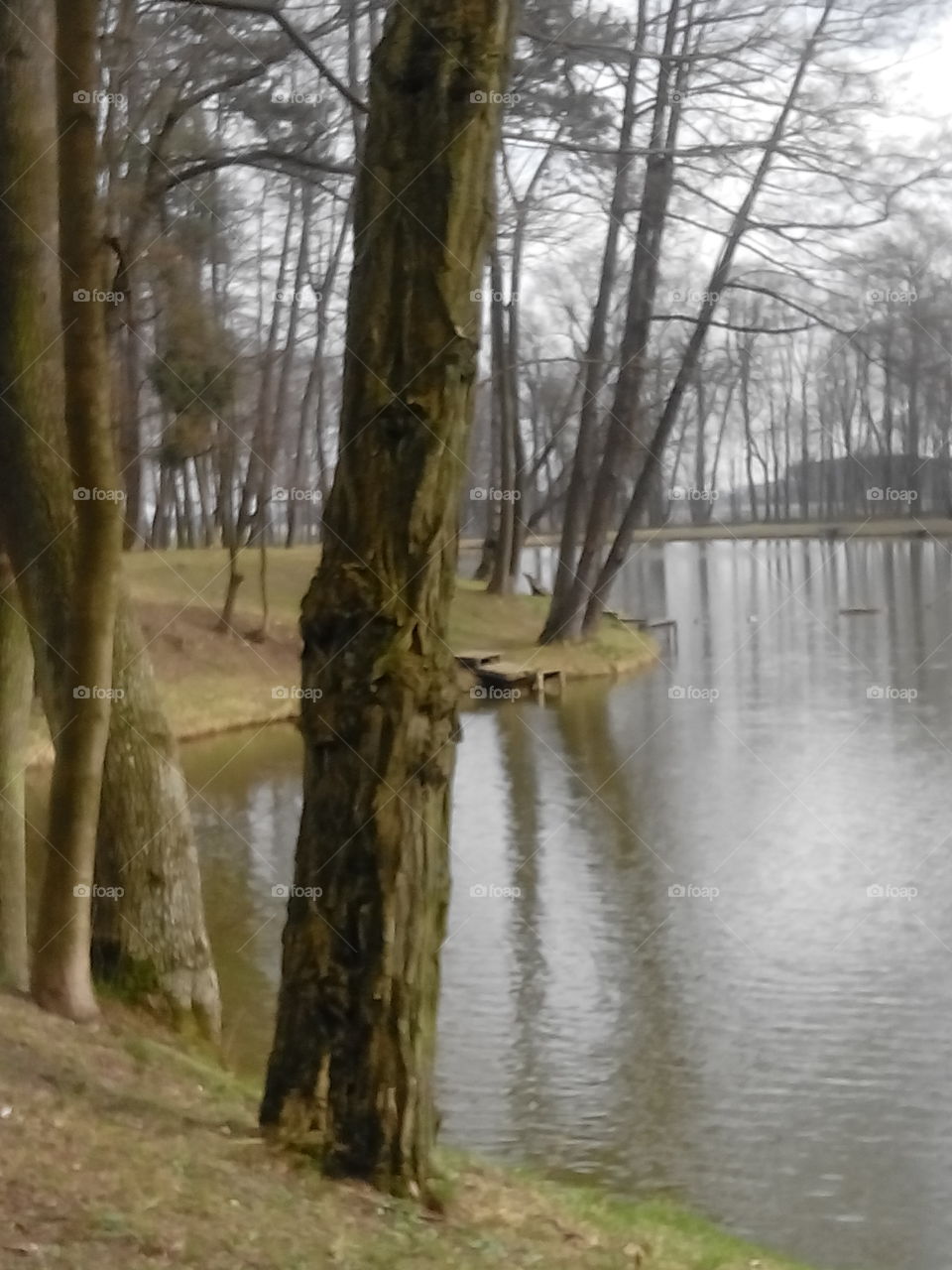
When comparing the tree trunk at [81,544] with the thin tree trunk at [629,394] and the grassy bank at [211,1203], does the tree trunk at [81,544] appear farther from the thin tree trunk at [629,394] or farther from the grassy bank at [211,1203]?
the thin tree trunk at [629,394]

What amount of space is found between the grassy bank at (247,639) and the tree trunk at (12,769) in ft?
25.9

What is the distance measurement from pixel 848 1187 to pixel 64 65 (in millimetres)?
4517

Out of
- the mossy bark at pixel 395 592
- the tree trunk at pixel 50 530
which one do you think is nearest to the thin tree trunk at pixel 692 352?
the tree trunk at pixel 50 530

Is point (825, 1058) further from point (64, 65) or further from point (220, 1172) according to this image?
point (64, 65)

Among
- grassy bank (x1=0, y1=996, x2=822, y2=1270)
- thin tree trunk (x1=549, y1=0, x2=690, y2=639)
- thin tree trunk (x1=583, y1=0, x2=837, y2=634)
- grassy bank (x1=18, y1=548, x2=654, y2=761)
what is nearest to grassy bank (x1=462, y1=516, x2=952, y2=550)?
thin tree trunk (x1=583, y1=0, x2=837, y2=634)

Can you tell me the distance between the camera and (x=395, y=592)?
12.2ft

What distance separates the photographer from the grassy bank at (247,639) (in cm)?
1714

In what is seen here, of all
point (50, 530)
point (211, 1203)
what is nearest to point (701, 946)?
point (50, 530)

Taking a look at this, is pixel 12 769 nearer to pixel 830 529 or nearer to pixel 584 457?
pixel 830 529

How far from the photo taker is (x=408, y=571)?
12.3 feet

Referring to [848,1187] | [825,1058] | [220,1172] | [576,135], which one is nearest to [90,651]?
[220,1172]

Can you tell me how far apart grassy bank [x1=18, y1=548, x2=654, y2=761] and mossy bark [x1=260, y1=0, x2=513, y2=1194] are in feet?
34.8

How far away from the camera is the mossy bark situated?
3713 mm

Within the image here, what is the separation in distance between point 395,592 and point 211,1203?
1.50 meters
